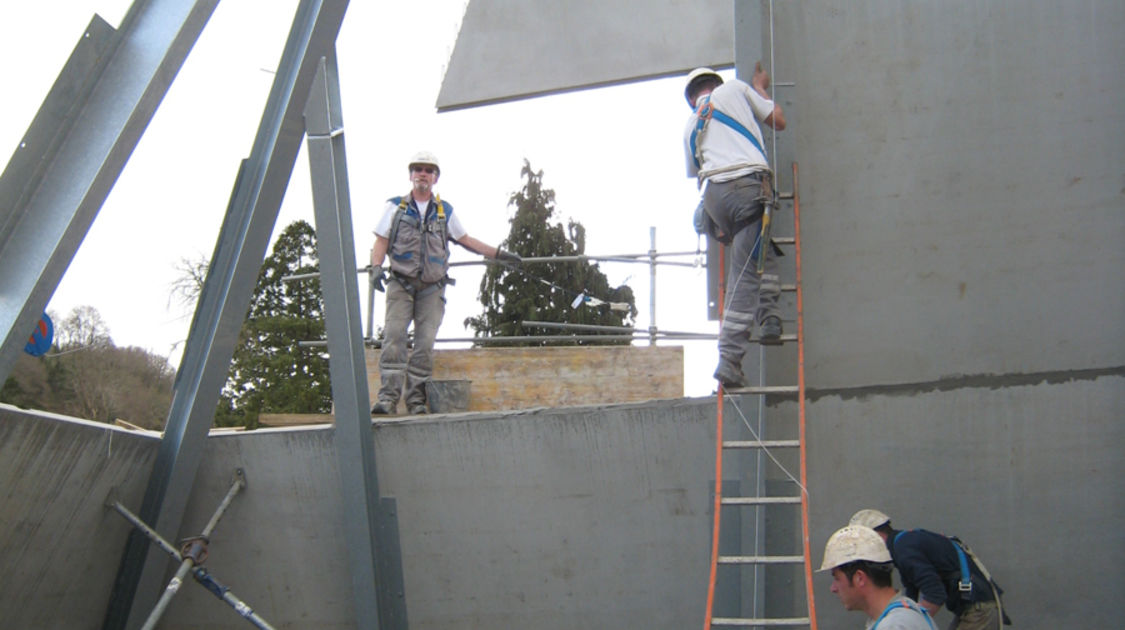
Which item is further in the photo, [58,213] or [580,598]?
[580,598]

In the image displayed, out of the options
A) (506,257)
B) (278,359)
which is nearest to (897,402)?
(506,257)

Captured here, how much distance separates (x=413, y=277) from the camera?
7555mm

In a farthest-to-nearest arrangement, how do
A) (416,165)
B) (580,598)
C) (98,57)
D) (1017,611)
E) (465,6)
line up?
1. (465,6)
2. (416,165)
3. (580,598)
4. (1017,611)
5. (98,57)

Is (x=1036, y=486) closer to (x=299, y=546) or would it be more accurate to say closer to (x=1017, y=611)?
(x=1017, y=611)

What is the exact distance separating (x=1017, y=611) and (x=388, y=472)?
374 cm

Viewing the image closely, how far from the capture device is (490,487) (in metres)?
6.79

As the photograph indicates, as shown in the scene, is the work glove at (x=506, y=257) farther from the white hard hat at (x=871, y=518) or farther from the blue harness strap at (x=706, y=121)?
the white hard hat at (x=871, y=518)

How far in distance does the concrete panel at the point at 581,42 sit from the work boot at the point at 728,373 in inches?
153

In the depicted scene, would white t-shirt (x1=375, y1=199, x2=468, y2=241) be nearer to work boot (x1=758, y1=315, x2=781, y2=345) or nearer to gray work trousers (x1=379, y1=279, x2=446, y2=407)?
gray work trousers (x1=379, y1=279, x2=446, y2=407)

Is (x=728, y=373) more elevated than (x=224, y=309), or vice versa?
(x=224, y=309)

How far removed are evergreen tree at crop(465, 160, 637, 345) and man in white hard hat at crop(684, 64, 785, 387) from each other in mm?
11692

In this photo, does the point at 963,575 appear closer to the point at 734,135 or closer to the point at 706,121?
the point at 734,135

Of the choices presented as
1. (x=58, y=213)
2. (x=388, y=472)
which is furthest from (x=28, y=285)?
(x=388, y=472)

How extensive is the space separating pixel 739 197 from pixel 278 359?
1514cm
